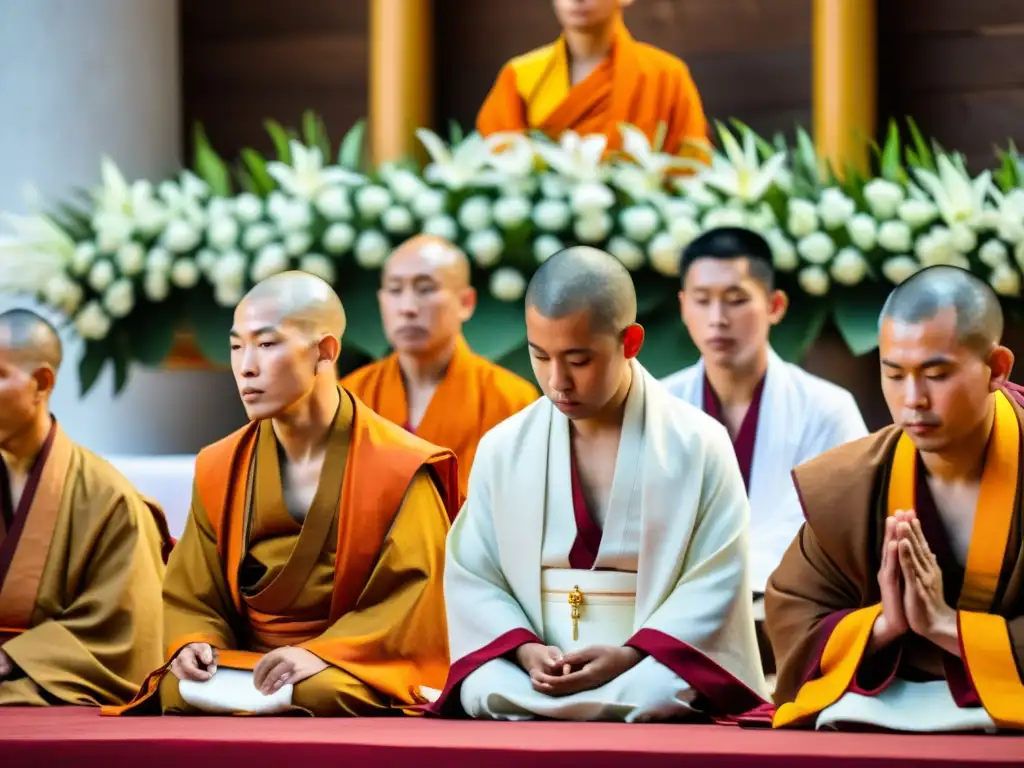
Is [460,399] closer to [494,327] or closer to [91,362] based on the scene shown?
[494,327]

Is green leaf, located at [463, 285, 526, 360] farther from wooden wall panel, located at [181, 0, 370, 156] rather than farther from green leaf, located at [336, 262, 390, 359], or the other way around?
wooden wall panel, located at [181, 0, 370, 156]

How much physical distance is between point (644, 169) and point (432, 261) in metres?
0.81

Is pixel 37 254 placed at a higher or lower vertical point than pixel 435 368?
higher

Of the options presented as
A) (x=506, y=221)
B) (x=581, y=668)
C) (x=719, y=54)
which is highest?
(x=719, y=54)

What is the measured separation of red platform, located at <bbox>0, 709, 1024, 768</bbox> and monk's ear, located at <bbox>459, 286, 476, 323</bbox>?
1.84 m

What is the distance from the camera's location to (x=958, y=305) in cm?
363

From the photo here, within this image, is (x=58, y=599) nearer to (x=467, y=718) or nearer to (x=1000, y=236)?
(x=467, y=718)

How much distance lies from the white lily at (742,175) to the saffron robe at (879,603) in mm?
1797

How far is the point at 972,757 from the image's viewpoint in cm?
310

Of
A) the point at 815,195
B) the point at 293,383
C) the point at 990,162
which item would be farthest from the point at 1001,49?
the point at 293,383

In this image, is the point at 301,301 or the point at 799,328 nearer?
the point at 301,301

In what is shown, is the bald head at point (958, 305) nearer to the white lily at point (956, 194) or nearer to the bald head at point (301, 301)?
the bald head at point (301, 301)

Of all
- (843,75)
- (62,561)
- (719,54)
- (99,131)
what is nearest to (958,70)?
(843,75)

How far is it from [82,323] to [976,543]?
3.35 metres
